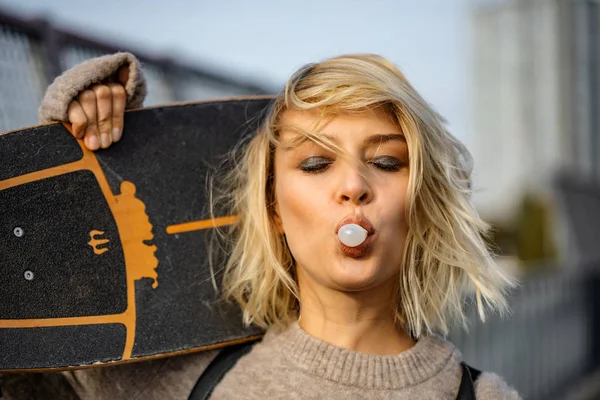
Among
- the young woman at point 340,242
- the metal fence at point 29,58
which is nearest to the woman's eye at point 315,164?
the young woman at point 340,242

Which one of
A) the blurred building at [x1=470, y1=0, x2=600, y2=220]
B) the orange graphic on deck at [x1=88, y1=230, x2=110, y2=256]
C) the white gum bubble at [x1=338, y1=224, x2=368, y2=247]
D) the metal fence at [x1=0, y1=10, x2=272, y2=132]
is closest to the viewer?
the white gum bubble at [x1=338, y1=224, x2=368, y2=247]

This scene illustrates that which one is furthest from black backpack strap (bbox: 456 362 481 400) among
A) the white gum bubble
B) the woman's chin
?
the white gum bubble

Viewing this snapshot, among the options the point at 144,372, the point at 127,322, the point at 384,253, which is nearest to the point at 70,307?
the point at 127,322

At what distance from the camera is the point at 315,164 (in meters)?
1.72

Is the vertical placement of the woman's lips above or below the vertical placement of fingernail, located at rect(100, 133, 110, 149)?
below

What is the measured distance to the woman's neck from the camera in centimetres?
180

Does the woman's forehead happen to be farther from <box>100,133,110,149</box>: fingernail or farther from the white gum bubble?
<box>100,133,110,149</box>: fingernail

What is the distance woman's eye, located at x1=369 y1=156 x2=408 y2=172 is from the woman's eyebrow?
0.14 feet

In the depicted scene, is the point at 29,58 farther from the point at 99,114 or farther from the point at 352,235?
the point at 352,235

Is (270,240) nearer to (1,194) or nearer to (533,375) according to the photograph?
(1,194)

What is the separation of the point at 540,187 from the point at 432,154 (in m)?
6.66

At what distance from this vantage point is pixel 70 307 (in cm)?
175

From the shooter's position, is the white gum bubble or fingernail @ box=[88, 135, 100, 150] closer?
the white gum bubble

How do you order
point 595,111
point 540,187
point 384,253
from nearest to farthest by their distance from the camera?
point 384,253, point 540,187, point 595,111
